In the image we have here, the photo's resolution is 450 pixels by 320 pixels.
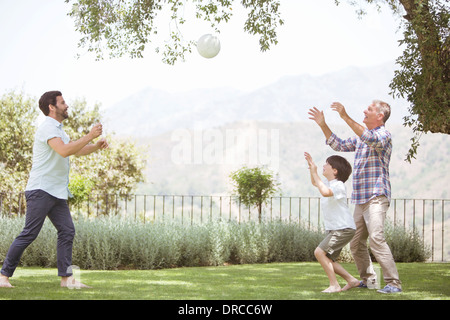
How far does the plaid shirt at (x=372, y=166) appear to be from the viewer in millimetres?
4730

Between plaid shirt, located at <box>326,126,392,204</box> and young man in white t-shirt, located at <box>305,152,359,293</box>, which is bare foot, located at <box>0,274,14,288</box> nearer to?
young man in white t-shirt, located at <box>305,152,359,293</box>

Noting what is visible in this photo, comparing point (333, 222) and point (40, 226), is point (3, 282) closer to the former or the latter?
point (40, 226)

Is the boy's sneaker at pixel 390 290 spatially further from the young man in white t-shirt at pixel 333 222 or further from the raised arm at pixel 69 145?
the raised arm at pixel 69 145

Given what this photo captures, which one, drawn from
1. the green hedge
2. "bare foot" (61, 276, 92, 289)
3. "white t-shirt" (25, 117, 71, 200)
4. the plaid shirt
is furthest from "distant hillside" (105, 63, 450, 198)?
the plaid shirt

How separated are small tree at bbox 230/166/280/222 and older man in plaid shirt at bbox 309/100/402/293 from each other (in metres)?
4.98

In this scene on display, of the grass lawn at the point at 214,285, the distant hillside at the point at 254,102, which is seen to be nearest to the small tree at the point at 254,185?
the grass lawn at the point at 214,285

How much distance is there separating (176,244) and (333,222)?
355 centimetres

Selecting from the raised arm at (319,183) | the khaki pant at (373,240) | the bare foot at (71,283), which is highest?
the raised arm at (319,183)

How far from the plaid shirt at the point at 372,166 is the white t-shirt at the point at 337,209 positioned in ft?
0.62

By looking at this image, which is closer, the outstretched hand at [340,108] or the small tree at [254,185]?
the outstretched hand at [340,108]

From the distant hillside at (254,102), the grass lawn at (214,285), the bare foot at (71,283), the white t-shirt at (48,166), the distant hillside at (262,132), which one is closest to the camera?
the grass lawn at (214,285)

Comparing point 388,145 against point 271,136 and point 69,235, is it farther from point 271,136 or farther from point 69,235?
point 271,136

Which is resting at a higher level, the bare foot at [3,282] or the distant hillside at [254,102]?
the distant hillside at [254,102]
